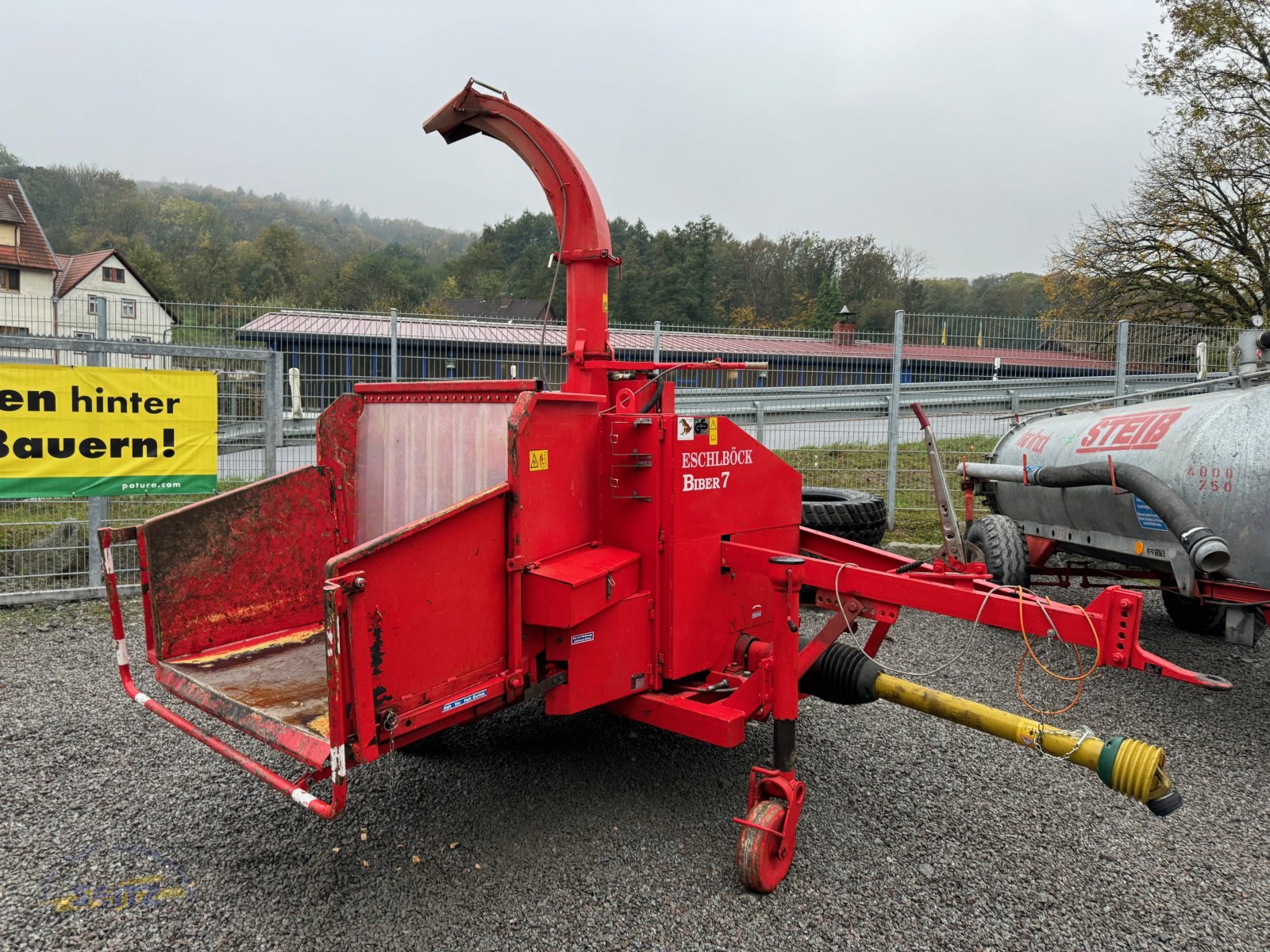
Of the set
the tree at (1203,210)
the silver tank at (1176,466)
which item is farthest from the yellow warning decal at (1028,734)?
the tree at (1203,210)

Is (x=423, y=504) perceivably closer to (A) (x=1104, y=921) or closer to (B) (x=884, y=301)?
(A) (x=1104, y=921)

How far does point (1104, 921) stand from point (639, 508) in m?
2.28

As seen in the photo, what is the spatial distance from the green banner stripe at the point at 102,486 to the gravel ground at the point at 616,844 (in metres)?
2.10

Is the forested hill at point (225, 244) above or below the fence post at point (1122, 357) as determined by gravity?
above

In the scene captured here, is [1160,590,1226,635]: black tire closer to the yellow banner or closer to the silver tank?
the silver tank

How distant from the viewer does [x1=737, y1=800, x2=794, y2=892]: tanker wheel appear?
3.07 metres

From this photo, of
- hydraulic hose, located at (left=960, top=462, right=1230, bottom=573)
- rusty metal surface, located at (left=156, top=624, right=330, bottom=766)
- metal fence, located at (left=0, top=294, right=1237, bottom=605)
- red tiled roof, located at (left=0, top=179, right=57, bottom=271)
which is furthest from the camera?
red tiled roof, located at (left=0, top=179, right=57, bottom=271)

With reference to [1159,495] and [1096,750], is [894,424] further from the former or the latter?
[1096,750]

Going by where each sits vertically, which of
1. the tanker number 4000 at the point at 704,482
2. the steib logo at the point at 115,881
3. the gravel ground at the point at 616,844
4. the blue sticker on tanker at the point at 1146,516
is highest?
the tanker number 4000 at the point at 704,482

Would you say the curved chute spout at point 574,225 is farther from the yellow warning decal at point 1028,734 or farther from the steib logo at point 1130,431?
the steib logo at point 1130,431

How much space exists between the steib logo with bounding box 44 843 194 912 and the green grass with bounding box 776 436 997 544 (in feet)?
25.5

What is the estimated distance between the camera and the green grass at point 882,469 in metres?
9.93

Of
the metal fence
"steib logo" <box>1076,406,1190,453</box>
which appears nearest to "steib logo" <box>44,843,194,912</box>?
the metal fence

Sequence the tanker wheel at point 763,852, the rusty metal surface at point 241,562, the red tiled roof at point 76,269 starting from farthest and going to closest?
the red tiled roof at point 76,269
the rusty metal surface at point 241,562
the tanker wheel at point 763,852
